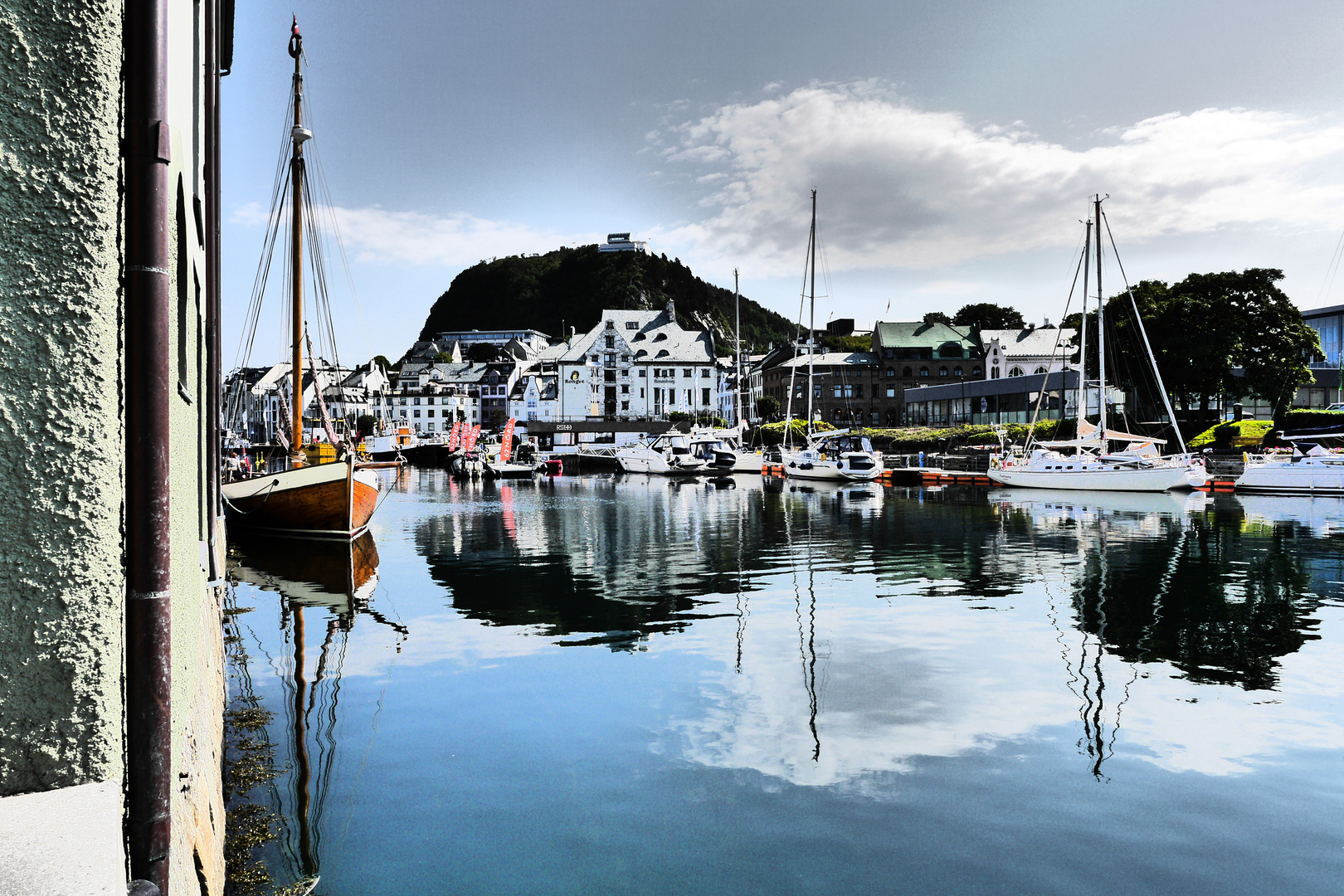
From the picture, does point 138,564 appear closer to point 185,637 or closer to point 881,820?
point 185,637

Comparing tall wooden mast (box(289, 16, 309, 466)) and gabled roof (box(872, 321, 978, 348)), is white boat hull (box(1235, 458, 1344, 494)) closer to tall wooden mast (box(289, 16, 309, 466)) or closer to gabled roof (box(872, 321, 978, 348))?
tall wooden mast (box(289, 16, 309, 466))

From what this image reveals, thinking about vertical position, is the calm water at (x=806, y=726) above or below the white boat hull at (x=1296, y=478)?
below

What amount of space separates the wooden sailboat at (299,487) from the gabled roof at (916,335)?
325 ft

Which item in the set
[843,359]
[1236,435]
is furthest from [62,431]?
[843,359]

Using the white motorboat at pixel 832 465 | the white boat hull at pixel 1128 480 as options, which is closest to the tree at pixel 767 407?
the white motorboat at pixel 832 465

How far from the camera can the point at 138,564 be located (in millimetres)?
2855

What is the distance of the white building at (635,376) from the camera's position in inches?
4980

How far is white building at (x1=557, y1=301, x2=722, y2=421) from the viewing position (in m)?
126

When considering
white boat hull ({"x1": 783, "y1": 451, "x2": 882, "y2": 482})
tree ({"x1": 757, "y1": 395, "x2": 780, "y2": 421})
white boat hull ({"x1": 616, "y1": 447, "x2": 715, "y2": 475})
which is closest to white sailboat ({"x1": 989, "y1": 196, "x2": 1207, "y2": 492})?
→ white boat hull ({"x1": 783, "y1": 451, "x2": 882, "y2": 482})

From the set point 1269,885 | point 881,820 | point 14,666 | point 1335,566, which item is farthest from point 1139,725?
point 1335,566

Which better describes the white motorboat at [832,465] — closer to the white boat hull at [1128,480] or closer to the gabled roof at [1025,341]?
the white boat hull at [1128,480]

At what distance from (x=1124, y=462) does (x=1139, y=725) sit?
41040 millimetres

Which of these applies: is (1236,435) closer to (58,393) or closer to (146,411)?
(146,411)

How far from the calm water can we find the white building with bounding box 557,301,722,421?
4157 inches
